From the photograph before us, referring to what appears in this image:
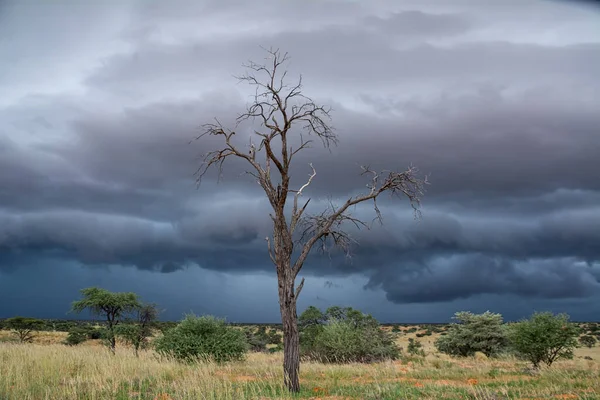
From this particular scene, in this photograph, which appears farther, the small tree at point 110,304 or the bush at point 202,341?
the small tree at point 110,304

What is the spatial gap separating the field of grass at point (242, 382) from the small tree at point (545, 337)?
482 centimetres

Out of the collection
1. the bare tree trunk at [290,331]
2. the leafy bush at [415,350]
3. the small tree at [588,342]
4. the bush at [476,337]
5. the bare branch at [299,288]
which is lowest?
the small tree at [588,342]

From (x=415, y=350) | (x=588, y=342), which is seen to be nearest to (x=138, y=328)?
(x=415, y=350)

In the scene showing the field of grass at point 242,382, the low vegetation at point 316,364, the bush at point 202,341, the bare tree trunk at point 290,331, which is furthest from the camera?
the bush at point 202,341

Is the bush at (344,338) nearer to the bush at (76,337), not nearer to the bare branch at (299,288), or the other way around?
the bare branch at (299,288)

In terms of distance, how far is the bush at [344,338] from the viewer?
33.6 m

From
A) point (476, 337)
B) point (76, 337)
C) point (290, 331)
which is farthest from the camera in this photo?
point (76, 337)

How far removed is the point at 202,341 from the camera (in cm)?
2809

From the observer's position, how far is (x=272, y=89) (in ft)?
60.6

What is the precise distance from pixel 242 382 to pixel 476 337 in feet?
89.5

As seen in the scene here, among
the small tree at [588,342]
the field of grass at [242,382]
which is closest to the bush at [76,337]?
the field of grass at [242,382]

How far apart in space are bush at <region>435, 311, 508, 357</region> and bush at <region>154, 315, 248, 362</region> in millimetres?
18625

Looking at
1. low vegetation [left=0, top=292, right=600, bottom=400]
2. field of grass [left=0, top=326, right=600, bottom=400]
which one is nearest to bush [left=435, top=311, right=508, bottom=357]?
low vegetation [left=0, top=292, right=600, bottom=400]

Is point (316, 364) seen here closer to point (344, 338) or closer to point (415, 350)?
point (344, 338)
